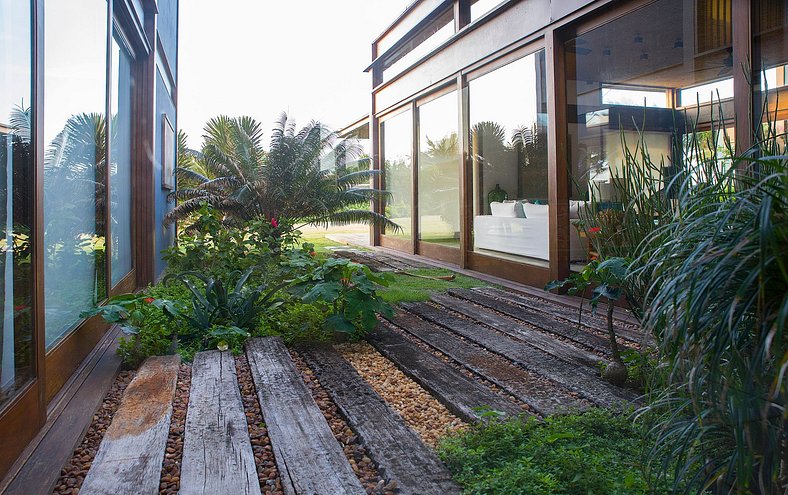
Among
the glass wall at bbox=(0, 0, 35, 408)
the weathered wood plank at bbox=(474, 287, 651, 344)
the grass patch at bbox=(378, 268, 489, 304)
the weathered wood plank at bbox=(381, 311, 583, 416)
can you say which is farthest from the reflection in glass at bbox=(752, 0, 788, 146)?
the glass wall at bbox=(0, 0, 35, 408)

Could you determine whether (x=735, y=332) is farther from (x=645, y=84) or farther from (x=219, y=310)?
(x=645, y=84)

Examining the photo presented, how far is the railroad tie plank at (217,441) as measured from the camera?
168 centimetres

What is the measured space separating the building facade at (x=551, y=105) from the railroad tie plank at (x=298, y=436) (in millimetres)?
1319

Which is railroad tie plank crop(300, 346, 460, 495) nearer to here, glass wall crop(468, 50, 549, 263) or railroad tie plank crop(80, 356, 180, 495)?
railroad tie plank crop(80, 356, 180, 495)

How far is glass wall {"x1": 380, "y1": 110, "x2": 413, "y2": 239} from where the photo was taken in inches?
372

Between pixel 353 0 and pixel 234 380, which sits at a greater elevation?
pixel 353 0

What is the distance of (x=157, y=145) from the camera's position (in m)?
6.27

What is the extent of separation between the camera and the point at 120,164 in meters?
4.87

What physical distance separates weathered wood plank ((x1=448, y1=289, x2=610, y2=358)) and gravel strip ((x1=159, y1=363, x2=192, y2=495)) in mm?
1924

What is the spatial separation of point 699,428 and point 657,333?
1.46ft

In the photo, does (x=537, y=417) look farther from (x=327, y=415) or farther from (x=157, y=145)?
(x=157, y=145)

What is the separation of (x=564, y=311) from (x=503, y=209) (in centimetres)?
219

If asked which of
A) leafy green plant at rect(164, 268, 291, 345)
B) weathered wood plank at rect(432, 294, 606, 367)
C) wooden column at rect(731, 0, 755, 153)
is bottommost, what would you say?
weathered wood plank at rect(432, 294, 606, 367)

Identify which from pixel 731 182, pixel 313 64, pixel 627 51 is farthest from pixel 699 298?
pixel 313 64
